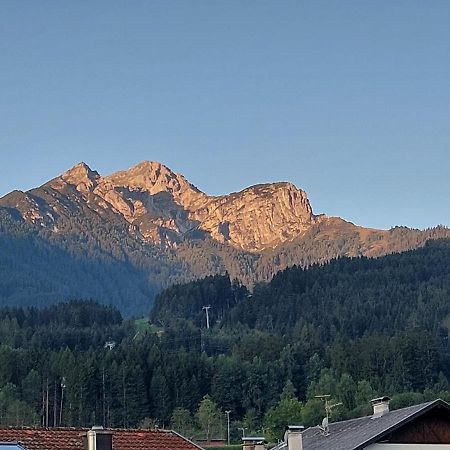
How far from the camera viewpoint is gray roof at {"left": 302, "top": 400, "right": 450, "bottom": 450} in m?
44.5

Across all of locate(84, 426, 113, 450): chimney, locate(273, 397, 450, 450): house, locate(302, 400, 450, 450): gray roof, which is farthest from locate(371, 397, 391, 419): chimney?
locate(84, 426, 113, 450): chimney

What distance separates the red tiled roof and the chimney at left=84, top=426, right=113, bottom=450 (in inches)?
70.3

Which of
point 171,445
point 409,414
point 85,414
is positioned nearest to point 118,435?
point 171,445

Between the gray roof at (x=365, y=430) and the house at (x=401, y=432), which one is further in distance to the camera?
the house at (x=401, y=432)

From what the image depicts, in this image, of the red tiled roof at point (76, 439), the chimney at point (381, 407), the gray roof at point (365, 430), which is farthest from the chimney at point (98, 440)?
the chimney at point (381, 407)

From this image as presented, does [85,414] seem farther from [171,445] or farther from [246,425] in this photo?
[171,445]

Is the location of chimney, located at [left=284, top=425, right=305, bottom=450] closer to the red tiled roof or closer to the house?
the house

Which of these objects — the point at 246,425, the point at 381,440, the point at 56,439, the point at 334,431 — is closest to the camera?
the point at 56,439

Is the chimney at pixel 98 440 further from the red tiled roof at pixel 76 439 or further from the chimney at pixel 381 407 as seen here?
the chimney at pixel 381 407

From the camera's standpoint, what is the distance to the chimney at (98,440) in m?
38.3

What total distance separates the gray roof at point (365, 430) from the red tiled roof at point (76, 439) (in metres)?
6.21

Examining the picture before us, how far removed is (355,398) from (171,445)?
15213 centimetres

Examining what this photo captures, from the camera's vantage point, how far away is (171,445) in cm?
4222

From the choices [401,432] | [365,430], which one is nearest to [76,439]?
[365,430]
